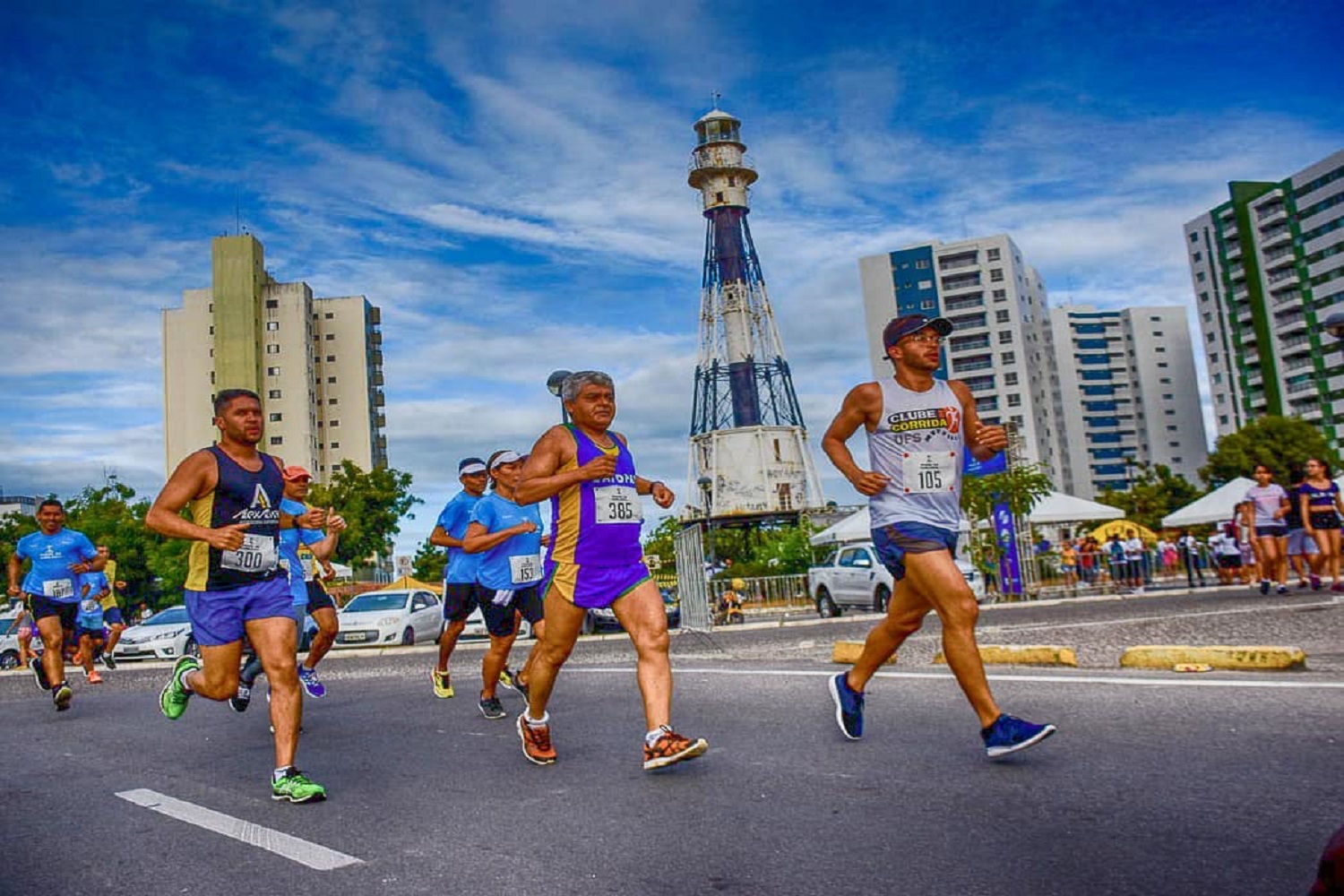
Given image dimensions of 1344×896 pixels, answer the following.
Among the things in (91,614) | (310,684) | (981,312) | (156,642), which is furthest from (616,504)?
(981,312)

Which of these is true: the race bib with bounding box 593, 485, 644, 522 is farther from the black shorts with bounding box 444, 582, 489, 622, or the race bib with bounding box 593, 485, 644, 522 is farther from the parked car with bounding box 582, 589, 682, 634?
the parked car with bounding box 582, 589, 682, 634

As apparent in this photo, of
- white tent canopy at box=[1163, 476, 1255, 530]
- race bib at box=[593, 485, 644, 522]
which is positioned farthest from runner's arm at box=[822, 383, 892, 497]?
white tent canopy at box=[1163, 476, 1255, 530]

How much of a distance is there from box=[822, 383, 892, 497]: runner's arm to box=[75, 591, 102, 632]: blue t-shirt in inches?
415

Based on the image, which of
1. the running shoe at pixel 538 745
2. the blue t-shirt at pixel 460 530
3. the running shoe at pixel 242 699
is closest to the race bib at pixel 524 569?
the blue t-shirt at pixel 460 530

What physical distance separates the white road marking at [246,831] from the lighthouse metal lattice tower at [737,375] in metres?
76.3

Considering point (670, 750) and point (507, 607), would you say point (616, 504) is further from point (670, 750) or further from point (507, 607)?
point (507, 607)

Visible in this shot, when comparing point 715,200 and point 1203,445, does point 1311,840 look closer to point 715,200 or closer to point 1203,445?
point 715,200

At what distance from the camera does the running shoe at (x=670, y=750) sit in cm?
513

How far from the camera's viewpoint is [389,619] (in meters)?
21.8

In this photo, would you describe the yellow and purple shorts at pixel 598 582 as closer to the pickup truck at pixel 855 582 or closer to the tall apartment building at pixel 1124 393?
the pickup truck at pixel 855 582

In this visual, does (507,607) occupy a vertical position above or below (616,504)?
below

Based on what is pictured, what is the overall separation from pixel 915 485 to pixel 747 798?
68.6 inches

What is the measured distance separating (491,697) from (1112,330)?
151 metres

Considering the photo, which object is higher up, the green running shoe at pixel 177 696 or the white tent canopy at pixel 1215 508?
the white tent canopy at pixel 1215 508
